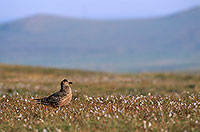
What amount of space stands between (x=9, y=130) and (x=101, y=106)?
3.29m

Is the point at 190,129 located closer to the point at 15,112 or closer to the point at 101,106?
the point at 101,106

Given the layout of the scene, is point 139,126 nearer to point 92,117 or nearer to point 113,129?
point 113,129

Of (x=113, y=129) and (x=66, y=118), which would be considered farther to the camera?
(x=66, y=118)

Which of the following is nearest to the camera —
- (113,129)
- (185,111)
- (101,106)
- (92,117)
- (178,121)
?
(113,129)

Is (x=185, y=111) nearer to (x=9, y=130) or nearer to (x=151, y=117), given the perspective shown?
(x=151, y=117)

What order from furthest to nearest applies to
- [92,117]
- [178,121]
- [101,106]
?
[101,106] → [92,117] → [178,121]

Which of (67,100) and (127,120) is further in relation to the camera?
(67,100)

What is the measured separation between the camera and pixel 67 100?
1122 centimetres

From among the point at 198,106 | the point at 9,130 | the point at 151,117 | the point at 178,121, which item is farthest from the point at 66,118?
the point at 198,106

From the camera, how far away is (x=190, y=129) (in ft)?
27.0

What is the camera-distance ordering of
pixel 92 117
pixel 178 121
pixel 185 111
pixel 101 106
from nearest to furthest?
1. pixel 178 121
2. pixel 92 117
3. pixel 185 111
4. pixel 101 106

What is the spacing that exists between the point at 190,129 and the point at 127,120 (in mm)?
1470

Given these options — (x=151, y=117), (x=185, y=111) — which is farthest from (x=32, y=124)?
(x=185, y=111)

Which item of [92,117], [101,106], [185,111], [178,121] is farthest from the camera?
[101,106]
